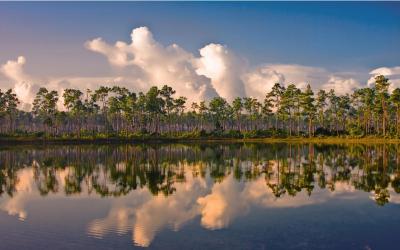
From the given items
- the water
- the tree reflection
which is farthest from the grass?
the water

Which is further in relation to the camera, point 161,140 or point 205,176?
point 161,140

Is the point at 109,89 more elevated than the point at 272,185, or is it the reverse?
the point at 109,89

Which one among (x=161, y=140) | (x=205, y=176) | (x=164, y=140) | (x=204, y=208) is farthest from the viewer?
(x=164, y=140)

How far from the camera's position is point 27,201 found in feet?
93.5

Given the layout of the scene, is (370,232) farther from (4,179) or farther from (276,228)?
(4,179)

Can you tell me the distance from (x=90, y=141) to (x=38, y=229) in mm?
91955

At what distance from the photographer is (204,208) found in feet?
82.3

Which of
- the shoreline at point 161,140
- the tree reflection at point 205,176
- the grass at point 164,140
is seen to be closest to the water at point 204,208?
the tree reflection at point 205,176

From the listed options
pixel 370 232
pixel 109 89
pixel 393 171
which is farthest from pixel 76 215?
pixel 109 89

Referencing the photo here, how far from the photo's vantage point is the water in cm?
1820

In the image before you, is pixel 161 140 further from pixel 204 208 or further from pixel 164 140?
pixel 204 208

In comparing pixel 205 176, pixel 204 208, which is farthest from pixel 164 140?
pixel 204 208

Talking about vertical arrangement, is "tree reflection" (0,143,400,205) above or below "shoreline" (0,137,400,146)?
below

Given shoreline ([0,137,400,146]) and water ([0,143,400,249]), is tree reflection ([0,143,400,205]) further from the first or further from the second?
shoreline ([0,137,400,146])
